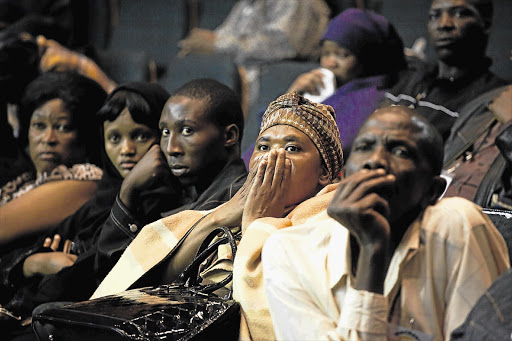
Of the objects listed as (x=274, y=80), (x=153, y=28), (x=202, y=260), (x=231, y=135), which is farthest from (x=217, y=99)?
(x=153, y=28)

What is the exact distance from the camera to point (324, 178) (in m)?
2.57

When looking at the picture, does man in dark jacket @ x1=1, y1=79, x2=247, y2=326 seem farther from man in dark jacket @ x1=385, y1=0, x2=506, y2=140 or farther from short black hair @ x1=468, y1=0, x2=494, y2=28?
short black hair @ x1=468, y1=0, x2=494, y2=28

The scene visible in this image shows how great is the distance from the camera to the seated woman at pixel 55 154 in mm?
3721

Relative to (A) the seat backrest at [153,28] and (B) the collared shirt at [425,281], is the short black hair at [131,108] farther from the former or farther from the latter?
(A) the seat backrest at [153,28]

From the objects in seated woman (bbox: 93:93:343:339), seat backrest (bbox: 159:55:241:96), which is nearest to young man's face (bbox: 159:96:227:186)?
seated woman (bbox: 93:93:343:339)

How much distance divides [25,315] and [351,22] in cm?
232

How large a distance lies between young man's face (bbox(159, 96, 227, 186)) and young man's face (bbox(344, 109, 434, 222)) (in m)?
1.25

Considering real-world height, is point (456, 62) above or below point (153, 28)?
above

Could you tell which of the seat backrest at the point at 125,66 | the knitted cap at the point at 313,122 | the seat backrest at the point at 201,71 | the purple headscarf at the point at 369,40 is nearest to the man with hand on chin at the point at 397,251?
the knitted cap at the point at 313,122

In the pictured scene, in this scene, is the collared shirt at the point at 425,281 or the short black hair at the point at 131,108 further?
the short black hair at the point at 131,108

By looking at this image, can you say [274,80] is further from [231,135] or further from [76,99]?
[231,135]

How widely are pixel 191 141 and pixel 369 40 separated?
5.77ft

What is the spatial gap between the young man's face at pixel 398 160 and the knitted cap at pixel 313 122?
75 cm

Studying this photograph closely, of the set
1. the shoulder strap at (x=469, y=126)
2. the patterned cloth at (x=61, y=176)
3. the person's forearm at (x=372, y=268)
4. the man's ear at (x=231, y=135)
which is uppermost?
the person's forearm at (x=372, y=268)
